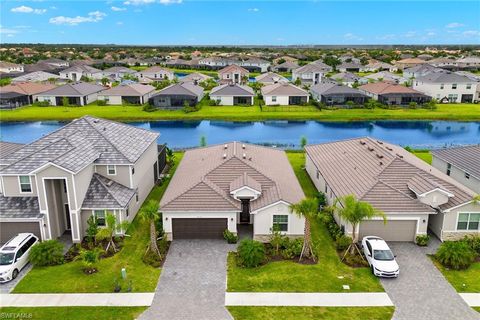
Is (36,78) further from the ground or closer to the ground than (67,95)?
further from the ground

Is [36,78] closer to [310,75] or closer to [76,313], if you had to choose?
[310,75]

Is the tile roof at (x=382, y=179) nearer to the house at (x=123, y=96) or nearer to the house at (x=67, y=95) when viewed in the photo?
the house at (x=123, y=96)

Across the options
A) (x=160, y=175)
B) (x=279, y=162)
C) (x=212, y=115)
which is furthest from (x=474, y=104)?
(x=160, y=175)

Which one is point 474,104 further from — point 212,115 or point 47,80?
point 47,80

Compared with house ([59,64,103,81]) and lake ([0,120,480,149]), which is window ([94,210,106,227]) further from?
house ([59,64,103,81])

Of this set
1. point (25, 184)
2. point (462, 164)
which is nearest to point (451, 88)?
point (462, 164)

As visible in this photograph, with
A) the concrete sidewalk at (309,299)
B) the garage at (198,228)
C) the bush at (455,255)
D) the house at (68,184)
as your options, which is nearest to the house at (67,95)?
the house at (68,184)
